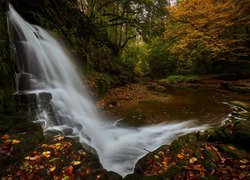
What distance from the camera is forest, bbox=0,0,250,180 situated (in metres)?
3.10

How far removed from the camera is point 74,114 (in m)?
6.05

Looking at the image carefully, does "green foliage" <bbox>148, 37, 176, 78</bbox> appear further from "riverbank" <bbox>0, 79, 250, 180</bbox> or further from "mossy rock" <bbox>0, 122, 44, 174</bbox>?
"mossy rock" <bbox>0, 122, 44, 174</bbox>

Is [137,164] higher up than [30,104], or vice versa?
[30,104]

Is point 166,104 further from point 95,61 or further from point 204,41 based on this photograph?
point 204,41

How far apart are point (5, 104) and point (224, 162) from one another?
465cm

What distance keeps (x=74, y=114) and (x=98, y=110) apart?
165 cm

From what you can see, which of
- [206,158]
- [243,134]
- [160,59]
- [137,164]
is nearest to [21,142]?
[137,164]

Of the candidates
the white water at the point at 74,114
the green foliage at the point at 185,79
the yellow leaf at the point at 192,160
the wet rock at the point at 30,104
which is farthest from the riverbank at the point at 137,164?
the green foliage at the point at 185,79

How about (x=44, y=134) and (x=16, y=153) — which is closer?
(x=16, y=153)

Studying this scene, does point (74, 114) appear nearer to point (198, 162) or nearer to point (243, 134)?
point (198, 162)

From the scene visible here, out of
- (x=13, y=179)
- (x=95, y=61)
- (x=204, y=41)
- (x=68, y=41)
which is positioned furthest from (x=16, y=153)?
(x=204, y=41)

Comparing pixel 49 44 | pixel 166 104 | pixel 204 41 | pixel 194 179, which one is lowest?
pixel 166 104

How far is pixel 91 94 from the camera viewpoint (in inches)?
344

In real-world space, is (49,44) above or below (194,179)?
above
